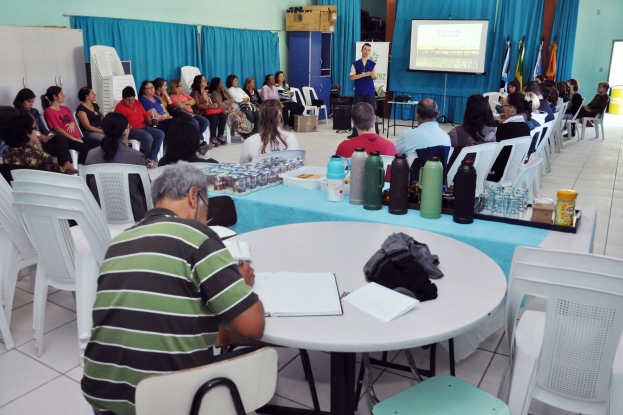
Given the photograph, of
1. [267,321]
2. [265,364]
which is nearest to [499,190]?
[267,321]

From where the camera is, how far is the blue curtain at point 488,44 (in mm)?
10680

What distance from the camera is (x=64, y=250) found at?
2539mm

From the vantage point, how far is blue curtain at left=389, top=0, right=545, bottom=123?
Answer: 10.7m

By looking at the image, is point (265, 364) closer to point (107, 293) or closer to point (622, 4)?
point (107, 293)

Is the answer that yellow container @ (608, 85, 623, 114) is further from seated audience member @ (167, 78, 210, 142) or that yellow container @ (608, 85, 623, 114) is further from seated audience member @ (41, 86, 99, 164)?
seated audience member @ (41, 86, 99, 164)

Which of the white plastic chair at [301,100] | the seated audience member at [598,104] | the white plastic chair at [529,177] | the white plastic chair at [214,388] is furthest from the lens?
the white plastic chair at [301,100]

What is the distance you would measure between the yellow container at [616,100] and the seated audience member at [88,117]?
491 inches

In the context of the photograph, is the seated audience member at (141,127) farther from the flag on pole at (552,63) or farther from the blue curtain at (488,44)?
the flag on pole at (552,63)

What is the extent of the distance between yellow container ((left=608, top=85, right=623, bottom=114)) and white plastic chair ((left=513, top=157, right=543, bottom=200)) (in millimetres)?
9971

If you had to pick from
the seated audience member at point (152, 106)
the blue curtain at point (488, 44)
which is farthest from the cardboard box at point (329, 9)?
the seated audience member at point (152, 106)

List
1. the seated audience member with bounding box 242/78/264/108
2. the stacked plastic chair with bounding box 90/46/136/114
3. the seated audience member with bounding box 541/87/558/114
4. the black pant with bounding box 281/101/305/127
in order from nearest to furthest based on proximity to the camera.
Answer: the stacked plastic chair with bounding box 90/46/136/114, the seated audience member with bounding box 541/87/558/114, the seated audience member with bounding box 242/78/264/108, the black pant with bounding box 281/101/305/127

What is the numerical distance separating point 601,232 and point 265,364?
4234mm

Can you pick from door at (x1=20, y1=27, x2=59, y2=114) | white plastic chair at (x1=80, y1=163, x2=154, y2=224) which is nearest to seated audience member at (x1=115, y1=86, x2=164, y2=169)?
door at (x1=20, y1=27, x2=59, y2=114)

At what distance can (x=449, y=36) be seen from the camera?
35.5 ft
